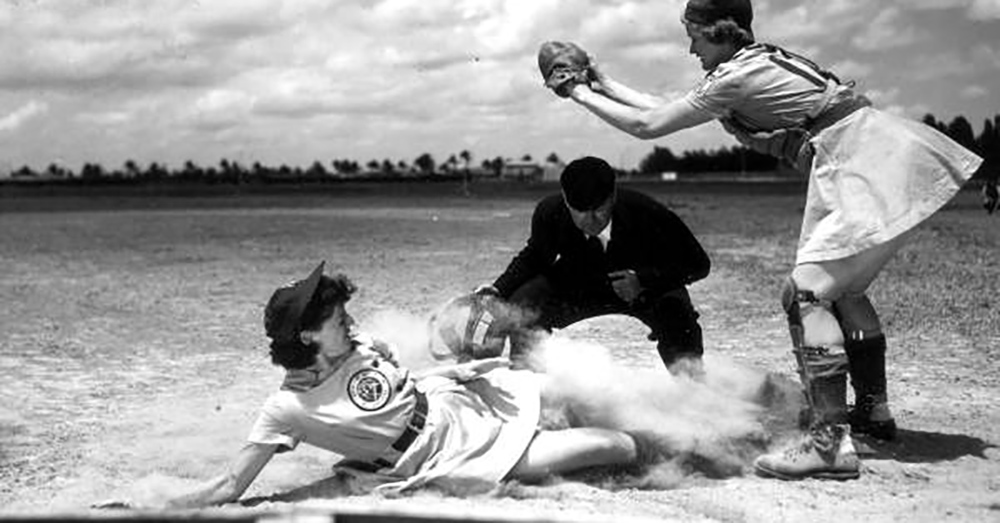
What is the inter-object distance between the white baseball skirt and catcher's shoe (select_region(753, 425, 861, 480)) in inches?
29.0

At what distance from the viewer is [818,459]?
5051mm

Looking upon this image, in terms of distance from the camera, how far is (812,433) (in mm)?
5141

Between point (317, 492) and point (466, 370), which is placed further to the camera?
point (466, 370)

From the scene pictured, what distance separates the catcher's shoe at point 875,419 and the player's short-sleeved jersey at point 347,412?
2.29 meters

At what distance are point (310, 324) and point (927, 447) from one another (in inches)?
117

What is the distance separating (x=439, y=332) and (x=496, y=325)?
27 cm

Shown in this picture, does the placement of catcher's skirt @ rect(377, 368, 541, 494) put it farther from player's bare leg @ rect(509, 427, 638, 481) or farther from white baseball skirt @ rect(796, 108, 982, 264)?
white baseball skirt @ rect(796, 108, 982, 264)

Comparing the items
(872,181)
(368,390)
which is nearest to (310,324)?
(368,390)

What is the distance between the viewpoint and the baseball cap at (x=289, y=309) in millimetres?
4652

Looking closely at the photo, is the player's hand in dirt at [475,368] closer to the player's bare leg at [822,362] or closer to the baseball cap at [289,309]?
the baseball cap at [289,309]

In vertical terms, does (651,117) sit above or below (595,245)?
above

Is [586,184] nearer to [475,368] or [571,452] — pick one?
[475,368]

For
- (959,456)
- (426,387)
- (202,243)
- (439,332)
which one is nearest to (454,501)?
(426,387)

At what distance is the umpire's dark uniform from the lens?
19.3 ft
